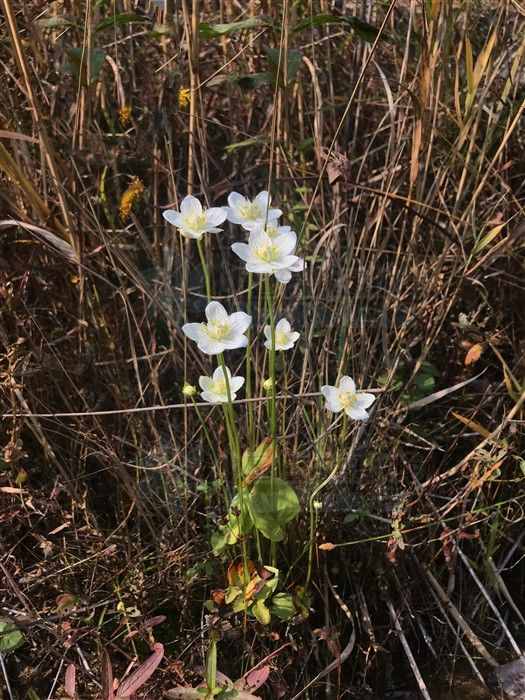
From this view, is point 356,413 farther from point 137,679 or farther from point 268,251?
point 137,679

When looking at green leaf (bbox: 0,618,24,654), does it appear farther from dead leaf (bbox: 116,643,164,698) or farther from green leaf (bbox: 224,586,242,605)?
green leaf (bbox: 224,586,242,605)

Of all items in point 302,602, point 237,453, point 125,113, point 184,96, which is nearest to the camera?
point 237,453

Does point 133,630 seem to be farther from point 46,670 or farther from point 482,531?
point 482,531

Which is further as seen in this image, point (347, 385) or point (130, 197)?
point (130, 197)

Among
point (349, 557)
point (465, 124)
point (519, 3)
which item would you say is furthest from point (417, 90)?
point (349, 557)

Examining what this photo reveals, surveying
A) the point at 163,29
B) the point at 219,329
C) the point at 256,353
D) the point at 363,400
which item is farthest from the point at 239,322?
the point at 163,29

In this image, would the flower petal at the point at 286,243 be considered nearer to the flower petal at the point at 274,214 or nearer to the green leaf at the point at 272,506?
the flower petal at the point at 274,214
